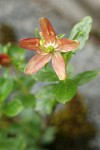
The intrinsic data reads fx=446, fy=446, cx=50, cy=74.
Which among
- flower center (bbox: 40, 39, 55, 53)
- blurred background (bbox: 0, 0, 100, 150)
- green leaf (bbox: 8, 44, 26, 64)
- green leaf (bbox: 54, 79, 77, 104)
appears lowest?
blurred background (bbox: 0, 0, 100, 150)

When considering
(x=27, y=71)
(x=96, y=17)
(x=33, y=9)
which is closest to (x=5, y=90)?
(x=27, y=71)

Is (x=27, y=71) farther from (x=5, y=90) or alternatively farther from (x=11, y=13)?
(x=11, y=13)

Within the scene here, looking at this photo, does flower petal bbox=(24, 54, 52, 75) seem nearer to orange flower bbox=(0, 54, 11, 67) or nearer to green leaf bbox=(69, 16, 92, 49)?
green leaf bbox=(69, 16, 92, 49)

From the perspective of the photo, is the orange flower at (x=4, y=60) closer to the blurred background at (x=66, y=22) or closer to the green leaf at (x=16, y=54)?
the green leaf at (x=16, y=54)

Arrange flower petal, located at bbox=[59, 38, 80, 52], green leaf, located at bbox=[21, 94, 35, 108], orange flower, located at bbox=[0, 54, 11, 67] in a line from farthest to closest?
green leaf, located at bbox=[21, 94, 35, 108]
orange flower, located at bbox=[0, 54, 11, 67]
flower petal, located at bbox=[59, 38, 80, 52]

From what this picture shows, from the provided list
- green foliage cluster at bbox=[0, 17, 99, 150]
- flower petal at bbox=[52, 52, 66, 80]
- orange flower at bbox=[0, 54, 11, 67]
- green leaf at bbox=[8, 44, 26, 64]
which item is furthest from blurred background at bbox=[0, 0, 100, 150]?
flower petal at bbox=[52, 52, 66, 80]

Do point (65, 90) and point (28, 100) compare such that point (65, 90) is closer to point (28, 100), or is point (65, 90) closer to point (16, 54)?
point (28, 100)

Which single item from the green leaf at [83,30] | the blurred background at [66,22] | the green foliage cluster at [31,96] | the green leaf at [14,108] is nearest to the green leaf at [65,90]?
the green foliage cluster at [31,96]

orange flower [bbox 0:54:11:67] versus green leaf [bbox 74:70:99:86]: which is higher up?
green leaf [bbox 74:70:99:86]
